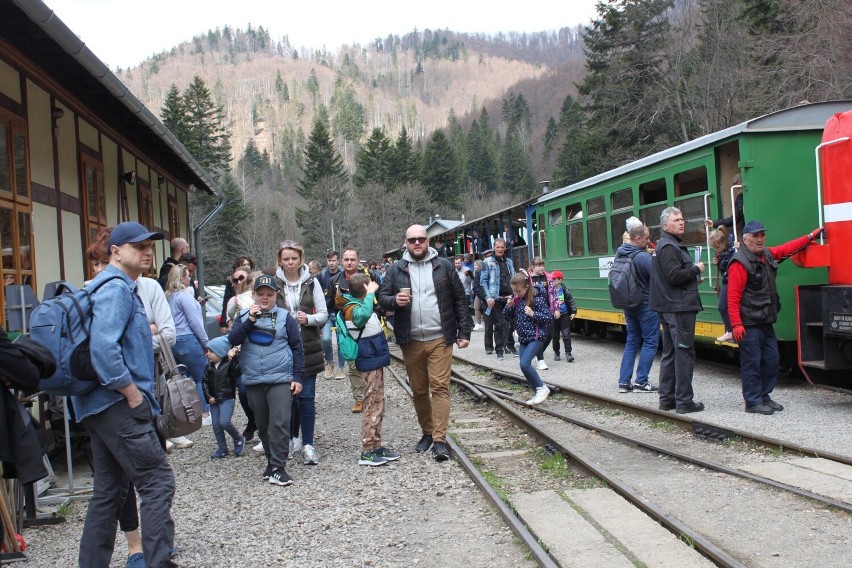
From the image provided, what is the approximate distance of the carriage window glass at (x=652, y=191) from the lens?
483 inches

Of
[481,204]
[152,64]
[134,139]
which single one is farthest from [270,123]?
[134,139]

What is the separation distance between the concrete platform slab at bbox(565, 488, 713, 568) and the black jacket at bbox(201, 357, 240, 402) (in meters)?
3.28

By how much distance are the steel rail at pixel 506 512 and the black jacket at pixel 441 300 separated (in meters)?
1.04

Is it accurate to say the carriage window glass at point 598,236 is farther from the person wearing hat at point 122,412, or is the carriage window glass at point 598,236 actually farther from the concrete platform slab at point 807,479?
the person wearing hat at point 122,412

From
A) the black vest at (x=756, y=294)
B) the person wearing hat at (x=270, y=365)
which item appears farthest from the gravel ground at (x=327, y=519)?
the black vest at (x=756, y=294)

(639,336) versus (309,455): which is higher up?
(639,336)

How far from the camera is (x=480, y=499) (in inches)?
231

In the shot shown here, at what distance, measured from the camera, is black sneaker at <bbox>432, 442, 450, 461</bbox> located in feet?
23.5

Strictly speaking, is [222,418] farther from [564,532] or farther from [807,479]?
[807,479]

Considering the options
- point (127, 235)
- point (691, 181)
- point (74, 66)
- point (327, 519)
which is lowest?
point (327, 519)

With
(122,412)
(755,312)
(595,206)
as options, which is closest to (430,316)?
(755,312)

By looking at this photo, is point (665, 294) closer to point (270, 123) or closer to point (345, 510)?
point (345, 510)

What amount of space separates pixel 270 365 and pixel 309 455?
1.17 m

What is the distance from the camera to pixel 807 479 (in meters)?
5.78
